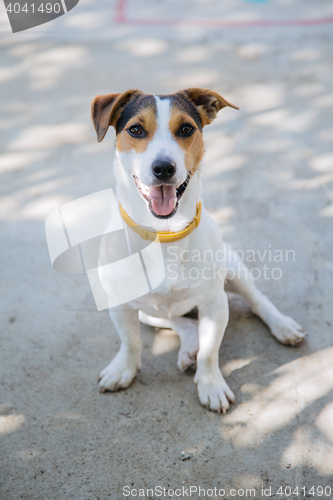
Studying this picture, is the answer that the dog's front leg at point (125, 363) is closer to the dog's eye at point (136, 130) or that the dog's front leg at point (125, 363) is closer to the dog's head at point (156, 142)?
the dog's head at point (156, 142)

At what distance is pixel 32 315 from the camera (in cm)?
328

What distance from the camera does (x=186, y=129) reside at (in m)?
2.28

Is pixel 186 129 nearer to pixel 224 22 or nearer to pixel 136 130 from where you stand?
pixel 136 130

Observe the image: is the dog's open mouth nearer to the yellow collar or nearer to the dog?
the dog

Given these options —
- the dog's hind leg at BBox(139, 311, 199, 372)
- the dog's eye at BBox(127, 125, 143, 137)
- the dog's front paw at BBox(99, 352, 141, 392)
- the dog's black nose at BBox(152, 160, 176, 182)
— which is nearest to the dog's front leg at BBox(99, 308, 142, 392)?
the dog's front paw at BBox(99, 352, 141, 392)

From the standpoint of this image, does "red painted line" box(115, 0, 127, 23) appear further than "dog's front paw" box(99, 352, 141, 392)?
Yes

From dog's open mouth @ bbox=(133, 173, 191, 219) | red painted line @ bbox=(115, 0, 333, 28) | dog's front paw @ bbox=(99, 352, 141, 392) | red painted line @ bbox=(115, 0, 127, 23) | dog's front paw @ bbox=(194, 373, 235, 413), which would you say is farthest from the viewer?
red painted line @ bbox=(115, 0, 127, 23)

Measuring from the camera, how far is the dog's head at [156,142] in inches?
82.2

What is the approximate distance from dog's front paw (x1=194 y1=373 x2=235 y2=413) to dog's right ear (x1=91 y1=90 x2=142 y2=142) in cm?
157

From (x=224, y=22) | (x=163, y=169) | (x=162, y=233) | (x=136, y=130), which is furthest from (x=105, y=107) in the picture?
(x=224, y=22)

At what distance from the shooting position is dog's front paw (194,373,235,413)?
262 centimetres

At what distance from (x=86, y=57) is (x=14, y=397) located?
484 centimetres

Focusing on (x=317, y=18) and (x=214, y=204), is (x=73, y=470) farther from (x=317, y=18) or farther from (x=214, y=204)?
(x=317, y=18)

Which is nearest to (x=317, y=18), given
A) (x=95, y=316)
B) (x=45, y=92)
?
(x=45, y=92)
